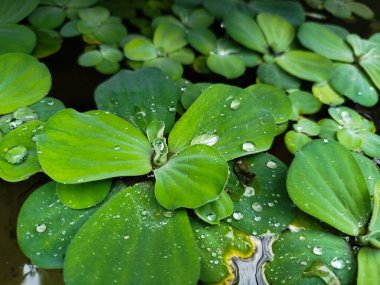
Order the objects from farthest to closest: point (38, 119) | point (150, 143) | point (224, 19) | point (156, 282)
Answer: point (224, 19) < point (38, 119) < point (150, 143) < point (156, 282)

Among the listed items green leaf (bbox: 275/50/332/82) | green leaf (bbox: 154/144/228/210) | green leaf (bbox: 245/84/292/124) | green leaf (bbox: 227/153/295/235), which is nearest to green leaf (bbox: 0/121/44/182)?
green leaf (bbox: 154/144/228/210)

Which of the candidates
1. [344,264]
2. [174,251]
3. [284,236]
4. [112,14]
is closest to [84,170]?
[174,251]

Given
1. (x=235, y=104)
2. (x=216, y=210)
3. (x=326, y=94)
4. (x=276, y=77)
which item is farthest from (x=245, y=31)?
(x=216, y=210)

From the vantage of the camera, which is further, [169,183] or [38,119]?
[38,119]

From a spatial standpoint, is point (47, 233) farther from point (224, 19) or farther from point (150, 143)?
point (224, 19)

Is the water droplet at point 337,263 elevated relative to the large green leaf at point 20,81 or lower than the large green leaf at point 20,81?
elevated

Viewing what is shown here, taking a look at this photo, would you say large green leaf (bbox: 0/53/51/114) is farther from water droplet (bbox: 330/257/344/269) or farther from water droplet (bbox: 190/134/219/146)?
water droplet (bbox: 330/257/344/269)

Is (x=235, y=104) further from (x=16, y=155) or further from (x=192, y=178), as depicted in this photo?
(x=16, y=155)

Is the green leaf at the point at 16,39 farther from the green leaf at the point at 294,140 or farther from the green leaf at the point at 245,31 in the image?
the green leaf at the point at 294,140

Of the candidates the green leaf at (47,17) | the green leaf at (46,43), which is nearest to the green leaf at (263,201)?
the green leaf at (46,43)
